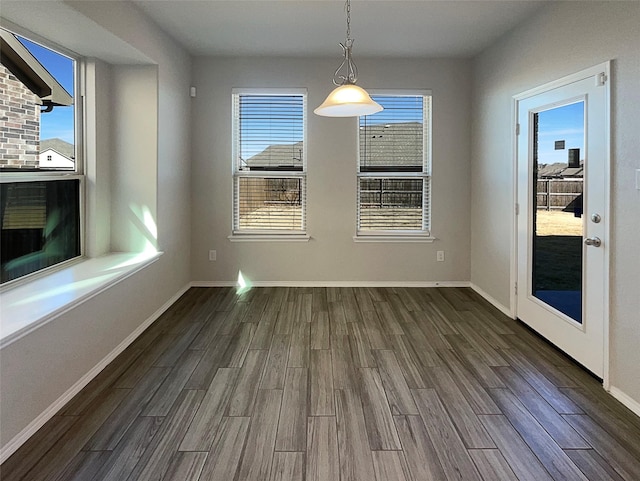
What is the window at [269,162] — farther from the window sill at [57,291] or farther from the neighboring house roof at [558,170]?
the neighboring house roof at [558,170]

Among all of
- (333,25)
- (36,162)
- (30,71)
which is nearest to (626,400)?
(333,25)

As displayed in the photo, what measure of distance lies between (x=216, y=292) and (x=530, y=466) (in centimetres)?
385

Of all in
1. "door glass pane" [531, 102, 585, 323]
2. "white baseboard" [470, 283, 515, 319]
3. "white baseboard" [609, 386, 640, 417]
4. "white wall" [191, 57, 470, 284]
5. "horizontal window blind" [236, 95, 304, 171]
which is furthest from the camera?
"horizontal window blind" [236, 95, 304, 171]

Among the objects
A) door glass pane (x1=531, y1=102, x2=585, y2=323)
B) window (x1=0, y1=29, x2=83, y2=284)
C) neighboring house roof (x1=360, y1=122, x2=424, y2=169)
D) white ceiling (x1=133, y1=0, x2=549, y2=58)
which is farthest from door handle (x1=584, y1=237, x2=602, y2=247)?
window (x1=0, y1=29, x2=83, y2=284)

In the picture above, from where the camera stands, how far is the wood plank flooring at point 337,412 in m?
2.06

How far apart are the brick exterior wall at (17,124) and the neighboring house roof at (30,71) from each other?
6cm

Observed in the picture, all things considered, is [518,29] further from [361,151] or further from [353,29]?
[361,151]

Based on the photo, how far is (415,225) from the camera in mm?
5633

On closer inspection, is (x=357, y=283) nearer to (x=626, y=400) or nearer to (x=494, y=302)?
(x=494, y=302)

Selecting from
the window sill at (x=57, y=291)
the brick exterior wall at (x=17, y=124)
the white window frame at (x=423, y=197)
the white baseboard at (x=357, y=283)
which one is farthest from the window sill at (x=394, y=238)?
the brick exterior wall at (x=17, y=124)

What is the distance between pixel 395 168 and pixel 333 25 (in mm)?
1930

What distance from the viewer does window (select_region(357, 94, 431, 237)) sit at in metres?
5.50

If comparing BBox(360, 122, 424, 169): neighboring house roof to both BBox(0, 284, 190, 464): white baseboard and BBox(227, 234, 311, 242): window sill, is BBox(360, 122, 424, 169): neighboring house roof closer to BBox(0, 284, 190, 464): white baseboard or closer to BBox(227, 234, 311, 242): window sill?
BBox(227, 234, 311, 242): window sill

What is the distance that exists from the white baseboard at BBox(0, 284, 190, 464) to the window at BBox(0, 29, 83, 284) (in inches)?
31.0
